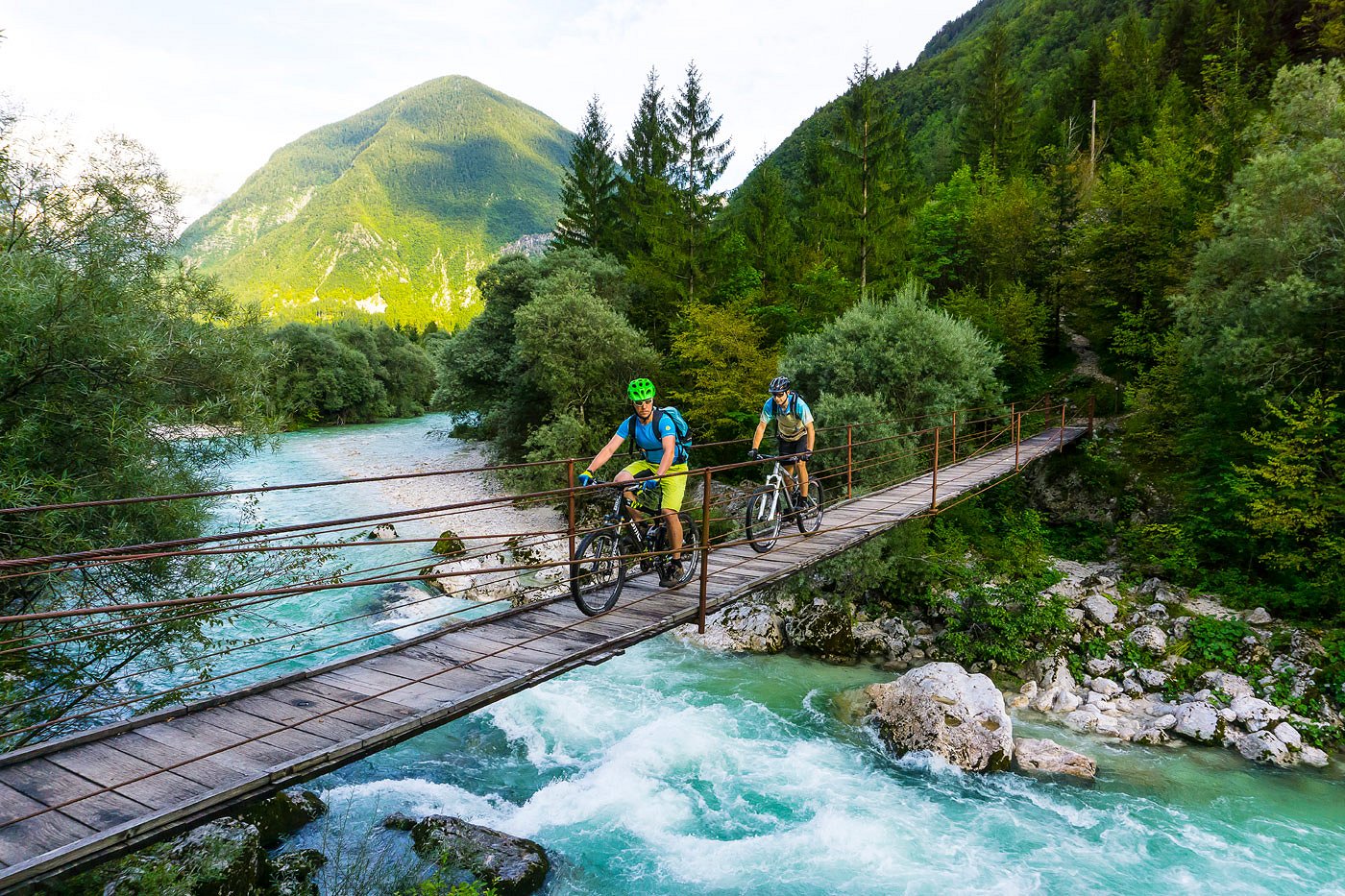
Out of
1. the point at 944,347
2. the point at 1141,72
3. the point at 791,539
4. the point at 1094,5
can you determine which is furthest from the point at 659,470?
the point at 1094,5

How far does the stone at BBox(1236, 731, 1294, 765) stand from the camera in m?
8.95

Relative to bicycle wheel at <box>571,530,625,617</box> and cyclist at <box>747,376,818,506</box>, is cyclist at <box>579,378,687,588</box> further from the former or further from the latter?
cyclist at <box>747,376,818,506</box>

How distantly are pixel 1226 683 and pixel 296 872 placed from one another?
1202cm

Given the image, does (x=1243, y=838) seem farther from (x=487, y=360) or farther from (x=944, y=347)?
(x=487, y=360)

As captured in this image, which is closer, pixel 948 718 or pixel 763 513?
pixel 763 513

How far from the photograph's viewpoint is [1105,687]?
1063 cm

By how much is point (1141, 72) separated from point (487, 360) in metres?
35.2

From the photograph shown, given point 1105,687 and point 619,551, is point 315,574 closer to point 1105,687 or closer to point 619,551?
point 619,551

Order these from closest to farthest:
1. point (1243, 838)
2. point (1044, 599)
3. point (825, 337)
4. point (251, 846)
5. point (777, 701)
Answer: point (251, 846) < point (1243, 838) < point (777, 701) < point (1044, 599) < point (825, 337)

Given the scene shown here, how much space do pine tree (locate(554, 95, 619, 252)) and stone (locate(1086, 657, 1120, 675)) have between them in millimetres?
25986

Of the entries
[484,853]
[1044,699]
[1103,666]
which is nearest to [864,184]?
[1103,666]

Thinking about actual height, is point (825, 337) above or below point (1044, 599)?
above

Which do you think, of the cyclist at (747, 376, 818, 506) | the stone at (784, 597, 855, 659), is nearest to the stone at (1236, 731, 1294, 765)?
the stone at (784, 597, 855, 659)

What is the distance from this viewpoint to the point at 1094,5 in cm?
5762
